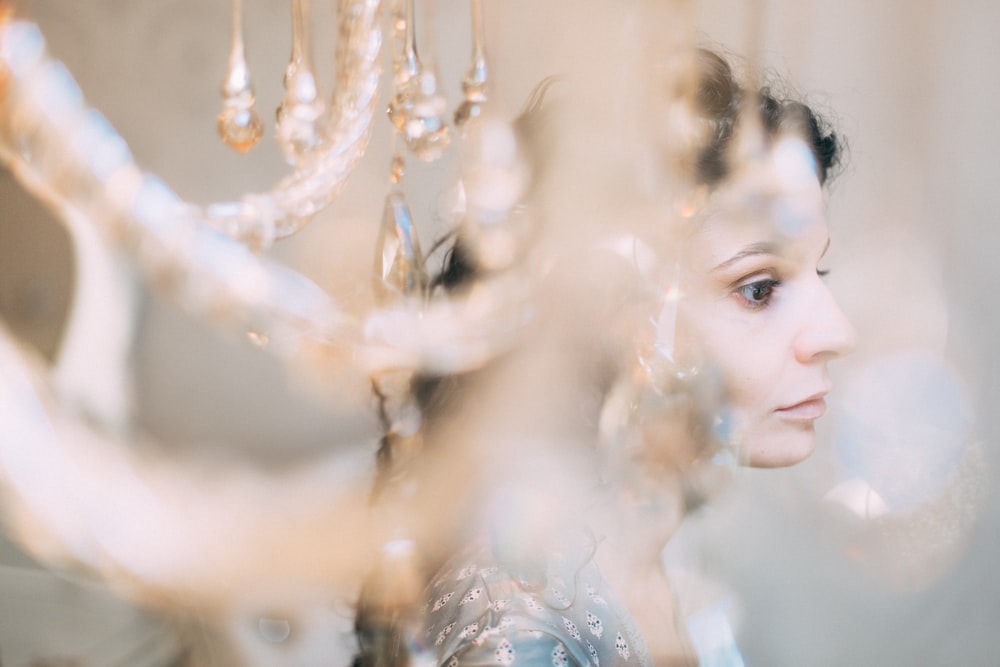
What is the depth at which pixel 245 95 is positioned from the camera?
0.47m

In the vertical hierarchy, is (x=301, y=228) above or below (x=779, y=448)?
above

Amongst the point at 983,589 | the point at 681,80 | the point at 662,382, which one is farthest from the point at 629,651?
the point at 681,80

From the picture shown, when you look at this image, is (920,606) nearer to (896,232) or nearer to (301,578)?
(896,232)

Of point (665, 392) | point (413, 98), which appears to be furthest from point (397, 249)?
point (665, 392)

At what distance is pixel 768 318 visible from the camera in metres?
0.61

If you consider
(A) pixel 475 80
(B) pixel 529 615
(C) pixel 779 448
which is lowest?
(B) pixel 529 615

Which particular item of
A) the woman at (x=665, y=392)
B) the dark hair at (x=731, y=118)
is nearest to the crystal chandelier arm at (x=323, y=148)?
the woman at (x=665, y=392)

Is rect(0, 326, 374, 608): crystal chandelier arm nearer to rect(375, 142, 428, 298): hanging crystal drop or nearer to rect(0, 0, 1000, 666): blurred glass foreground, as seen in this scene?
rect(0, 0, 1000, 666): blurred glass foreground

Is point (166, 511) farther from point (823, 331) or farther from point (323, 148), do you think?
point (823, 331)

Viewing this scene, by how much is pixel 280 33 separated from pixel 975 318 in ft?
2.08

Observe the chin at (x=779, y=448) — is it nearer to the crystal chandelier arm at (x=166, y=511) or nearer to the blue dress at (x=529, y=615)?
the blue dress at (x=529, y=615)

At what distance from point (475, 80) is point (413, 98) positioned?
0.06m

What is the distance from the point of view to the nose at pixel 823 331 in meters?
0.63

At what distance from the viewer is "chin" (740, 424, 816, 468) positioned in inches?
25.0
